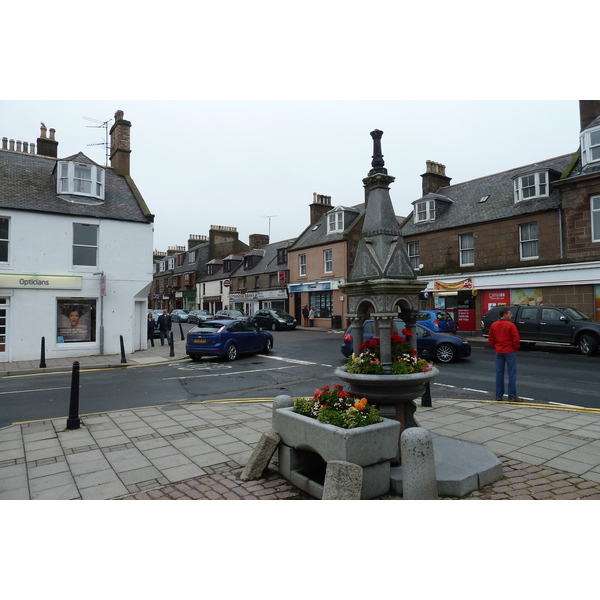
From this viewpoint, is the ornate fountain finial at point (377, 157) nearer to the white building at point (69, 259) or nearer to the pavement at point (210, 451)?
the pavement at point (210, 451)

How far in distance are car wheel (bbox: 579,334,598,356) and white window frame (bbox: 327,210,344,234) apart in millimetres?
20306

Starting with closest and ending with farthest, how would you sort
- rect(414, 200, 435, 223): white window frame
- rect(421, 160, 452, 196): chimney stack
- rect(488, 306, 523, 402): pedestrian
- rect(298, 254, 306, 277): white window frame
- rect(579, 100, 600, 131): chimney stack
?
rect(488, 306, 523, 402): pedestrian
rect(579, 100, 600, 131): chimney stack
rect(414, 200, 435, 223): white window frame
rect(421, 160, 452, 196): chimney stack
rect(298, 254, 306, 277): white window frame

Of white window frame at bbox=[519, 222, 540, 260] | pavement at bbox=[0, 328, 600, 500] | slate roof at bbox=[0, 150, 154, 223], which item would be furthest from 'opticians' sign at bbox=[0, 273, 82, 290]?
white window frame at bbox=[519, 222, 540, 260]

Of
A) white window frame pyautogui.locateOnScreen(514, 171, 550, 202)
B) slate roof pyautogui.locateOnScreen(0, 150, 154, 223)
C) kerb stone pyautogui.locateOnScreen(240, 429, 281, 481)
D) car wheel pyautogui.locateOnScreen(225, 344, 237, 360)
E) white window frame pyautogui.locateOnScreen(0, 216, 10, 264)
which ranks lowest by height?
kerb stone pyautogui.locateOnScreen(240, 429, 281, 481)

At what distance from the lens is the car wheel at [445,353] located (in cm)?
1412

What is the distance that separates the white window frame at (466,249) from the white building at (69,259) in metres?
17.6

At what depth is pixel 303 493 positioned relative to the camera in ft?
14.4

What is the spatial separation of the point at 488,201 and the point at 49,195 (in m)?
22.6

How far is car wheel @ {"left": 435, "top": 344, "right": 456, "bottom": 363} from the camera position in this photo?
14125 millimetres

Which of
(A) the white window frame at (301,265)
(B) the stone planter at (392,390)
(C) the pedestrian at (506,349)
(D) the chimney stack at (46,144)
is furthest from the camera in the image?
(A) the white window frame at (301,265)

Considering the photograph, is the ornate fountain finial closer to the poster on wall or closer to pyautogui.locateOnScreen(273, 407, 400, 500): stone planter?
pyautogui.locateOnScreen(273, 407, 400, 500): stone planter

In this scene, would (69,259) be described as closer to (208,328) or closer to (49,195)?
(49,195)

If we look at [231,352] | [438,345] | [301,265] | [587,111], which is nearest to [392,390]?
[438,345]

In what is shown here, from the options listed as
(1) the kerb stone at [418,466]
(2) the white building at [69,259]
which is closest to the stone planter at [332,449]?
(1) the kerb stone at [418,466]
